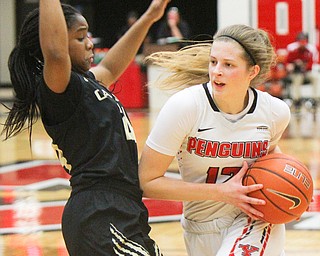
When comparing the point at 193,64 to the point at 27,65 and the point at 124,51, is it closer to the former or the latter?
the point at 124,51

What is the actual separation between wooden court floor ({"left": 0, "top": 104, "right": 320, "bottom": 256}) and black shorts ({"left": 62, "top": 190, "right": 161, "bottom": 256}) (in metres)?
1.30

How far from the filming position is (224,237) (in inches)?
135

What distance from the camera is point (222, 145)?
3.39m

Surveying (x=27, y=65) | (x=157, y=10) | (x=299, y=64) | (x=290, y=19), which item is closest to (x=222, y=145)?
(x=157, y=10)

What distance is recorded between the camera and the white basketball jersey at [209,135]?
3.33 m

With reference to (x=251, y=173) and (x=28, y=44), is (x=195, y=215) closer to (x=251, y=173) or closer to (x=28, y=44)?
(x=251, y=173)

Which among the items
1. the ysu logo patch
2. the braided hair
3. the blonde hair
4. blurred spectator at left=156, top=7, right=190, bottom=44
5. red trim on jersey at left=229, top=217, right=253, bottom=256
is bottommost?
blurred spectator at left=156, top=7, right=190, bottom=44

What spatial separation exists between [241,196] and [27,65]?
1.03m

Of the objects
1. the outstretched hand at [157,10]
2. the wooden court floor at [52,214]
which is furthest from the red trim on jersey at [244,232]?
the wooden court floor at [52,214]

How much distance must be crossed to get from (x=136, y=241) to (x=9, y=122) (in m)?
0.72

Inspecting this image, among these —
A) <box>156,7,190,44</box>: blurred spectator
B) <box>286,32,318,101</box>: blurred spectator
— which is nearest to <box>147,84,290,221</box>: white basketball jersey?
<box>286,32,318,101</box>: blurred spectator

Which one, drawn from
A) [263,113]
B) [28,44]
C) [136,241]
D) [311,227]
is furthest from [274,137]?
[311,227]

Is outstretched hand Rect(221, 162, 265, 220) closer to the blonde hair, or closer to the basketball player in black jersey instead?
the basketball player in black jersey

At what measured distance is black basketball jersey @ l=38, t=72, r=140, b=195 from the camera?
302 centimetres
